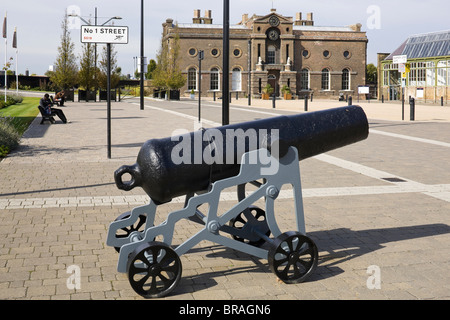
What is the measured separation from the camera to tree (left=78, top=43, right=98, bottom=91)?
4566 cm

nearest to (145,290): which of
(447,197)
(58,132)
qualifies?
(447,197)

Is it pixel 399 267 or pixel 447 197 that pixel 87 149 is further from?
pixel 399 267

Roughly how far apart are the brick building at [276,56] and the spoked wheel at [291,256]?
2365 inches

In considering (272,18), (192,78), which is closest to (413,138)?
(192,78)

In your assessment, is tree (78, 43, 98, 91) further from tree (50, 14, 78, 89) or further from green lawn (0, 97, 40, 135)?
green lawn (0, 97, 40, 135)

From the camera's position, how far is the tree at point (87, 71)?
45656 millimetres

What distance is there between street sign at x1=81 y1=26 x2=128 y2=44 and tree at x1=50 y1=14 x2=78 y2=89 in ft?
120

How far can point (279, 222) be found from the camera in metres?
6.12

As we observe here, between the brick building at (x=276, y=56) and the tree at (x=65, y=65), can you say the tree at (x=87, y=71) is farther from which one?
the brick building at (x=276, y=56)

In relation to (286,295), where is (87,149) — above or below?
above

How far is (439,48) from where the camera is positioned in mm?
51156
